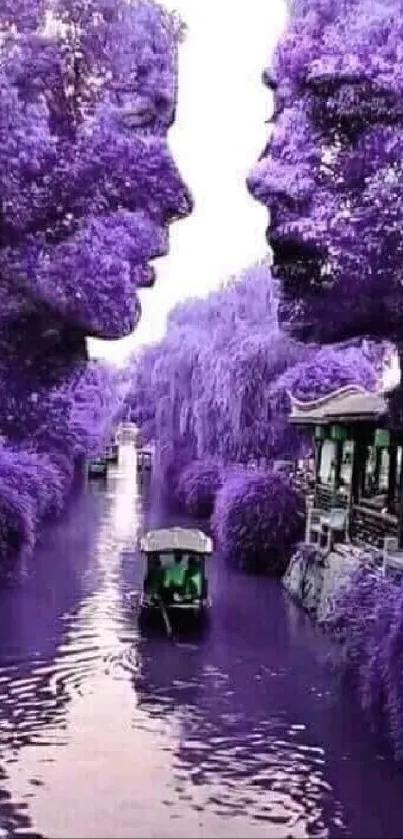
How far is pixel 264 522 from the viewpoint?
17891 mm

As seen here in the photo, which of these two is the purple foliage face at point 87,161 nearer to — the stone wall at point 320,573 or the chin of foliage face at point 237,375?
the stone wall at point 320,573

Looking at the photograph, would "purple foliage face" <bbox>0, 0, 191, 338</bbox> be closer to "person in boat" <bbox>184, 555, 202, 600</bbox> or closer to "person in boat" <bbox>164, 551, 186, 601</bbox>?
"person in boat" <bbox>164, 551, 186, 601</bbox>

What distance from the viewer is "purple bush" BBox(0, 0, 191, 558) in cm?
1095

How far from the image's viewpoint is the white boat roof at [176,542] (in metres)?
14.5

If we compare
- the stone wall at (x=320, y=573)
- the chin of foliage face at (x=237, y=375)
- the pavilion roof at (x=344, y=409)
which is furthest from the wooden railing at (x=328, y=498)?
the chin of foliage face at (x=237, y=375)

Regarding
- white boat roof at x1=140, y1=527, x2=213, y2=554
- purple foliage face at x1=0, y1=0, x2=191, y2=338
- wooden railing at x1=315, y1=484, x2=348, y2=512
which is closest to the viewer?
purple foliage face at x1=0, y1=0, x2=191, y2=338

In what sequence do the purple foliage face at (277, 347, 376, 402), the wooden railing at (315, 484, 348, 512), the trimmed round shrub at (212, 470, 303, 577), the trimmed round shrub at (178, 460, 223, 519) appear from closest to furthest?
the wooden railing at (315, 484, 348, 512) < the trimmed round shrub at (212, 470, 303, 577) < the purple foliage face at (277, 347, 376, 402) < the trimmed round shrub at (178, 460, 223, 519)

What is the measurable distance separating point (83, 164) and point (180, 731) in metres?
5.43

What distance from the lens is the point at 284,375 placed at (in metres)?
22.1

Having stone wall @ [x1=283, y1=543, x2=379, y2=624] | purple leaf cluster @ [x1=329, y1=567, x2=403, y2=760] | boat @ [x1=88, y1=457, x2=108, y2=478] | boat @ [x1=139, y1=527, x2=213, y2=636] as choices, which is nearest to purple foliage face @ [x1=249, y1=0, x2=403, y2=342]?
purple leaf cluster @ [x1=329, y1=567, x2=403, y2=760]

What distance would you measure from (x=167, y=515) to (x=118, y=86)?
16.2m

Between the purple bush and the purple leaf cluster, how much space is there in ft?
11.4

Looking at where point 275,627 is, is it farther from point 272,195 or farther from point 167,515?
point 167,515

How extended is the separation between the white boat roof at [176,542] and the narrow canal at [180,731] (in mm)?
938
